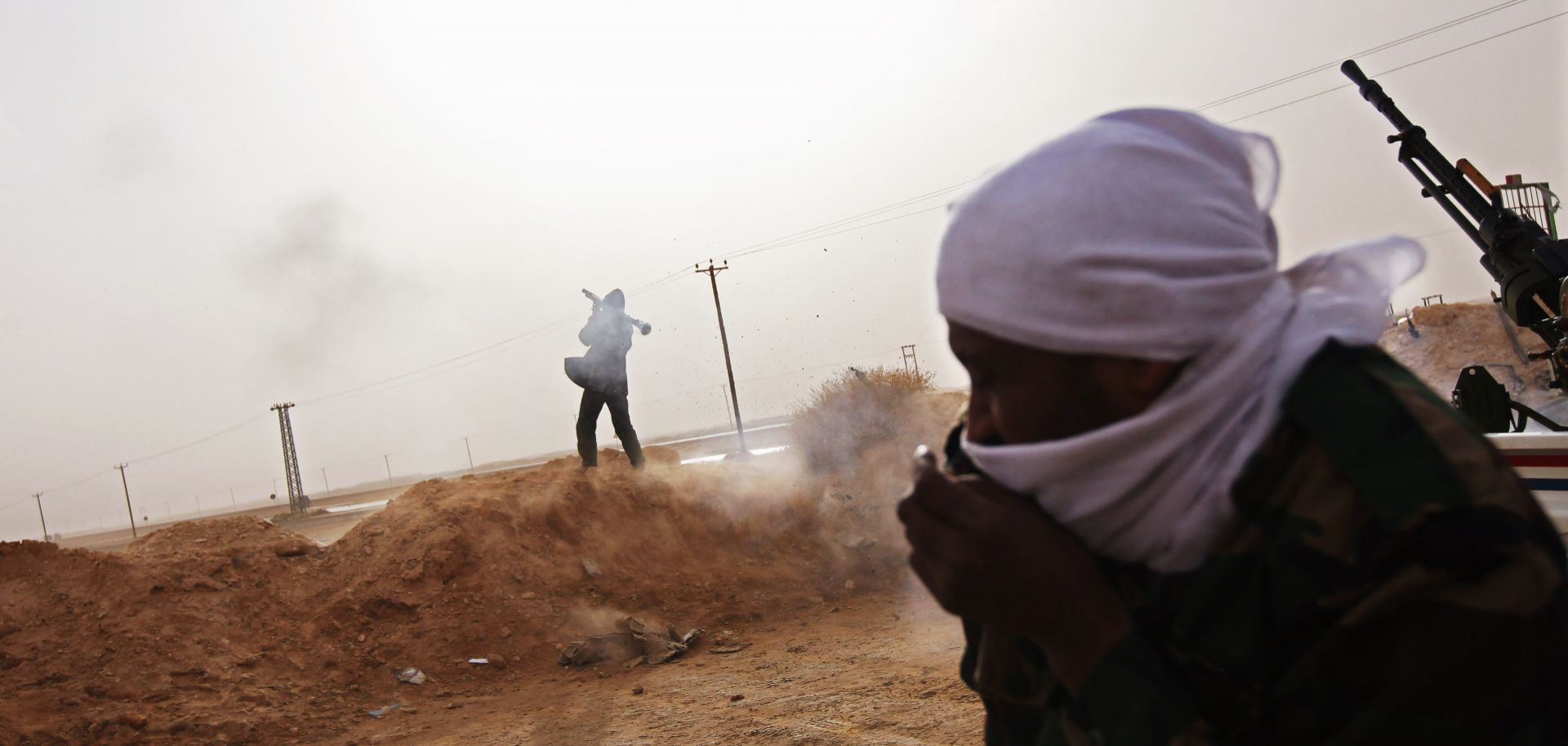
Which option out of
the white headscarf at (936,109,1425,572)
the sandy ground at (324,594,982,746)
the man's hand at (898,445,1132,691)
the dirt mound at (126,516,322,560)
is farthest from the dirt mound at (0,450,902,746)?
the white headscarf at (936,109,1425,572)

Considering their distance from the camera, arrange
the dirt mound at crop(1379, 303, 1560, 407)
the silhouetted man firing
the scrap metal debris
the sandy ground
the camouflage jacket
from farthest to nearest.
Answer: the dirt mound at crop(1379, 303, 1560, 407), the silhouetted man firing, the scrap metal debris, the sandy ground, the camouflage jacket

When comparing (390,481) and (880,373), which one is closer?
(880,373)

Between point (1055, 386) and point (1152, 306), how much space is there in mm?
143

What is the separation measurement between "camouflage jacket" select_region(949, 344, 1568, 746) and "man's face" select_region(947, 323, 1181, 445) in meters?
0.15

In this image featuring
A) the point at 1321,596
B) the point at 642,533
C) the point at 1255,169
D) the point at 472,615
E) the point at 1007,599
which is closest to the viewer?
the point at 1321,596

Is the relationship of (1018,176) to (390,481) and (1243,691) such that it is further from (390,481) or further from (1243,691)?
(390,481)

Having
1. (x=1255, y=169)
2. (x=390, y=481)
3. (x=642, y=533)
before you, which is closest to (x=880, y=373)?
(x=642, y=533)

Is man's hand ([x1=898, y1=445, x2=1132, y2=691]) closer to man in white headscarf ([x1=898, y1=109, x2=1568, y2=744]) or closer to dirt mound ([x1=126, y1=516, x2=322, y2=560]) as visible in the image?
man in white headscarf ([x1=898, y1=109, x2=1568, y2=744])

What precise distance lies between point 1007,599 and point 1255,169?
660 millimetres

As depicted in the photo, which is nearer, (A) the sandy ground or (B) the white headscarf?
(B) the white headscarf

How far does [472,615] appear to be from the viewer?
837 centimetres

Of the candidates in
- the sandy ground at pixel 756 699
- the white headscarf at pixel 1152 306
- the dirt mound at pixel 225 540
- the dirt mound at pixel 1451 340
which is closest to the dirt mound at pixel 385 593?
the dirt mound at pixel 225 540

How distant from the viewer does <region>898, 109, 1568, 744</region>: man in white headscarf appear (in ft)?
2.69

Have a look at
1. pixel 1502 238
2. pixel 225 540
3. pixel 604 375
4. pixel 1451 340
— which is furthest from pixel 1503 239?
pixel 1451 340
